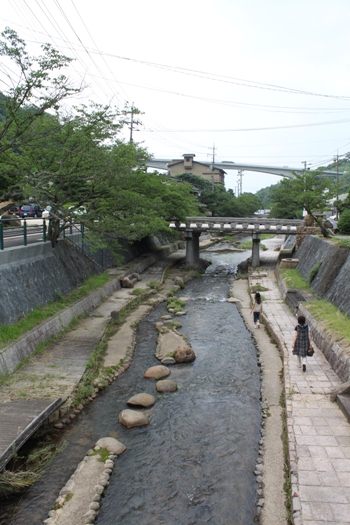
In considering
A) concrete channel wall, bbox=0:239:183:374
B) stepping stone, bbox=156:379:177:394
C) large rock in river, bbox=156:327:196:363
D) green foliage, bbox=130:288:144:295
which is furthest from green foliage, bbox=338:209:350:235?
stepping stone, bbox=156:379:177:394

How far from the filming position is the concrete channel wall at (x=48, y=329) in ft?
41.7

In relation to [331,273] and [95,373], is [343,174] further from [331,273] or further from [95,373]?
[95,373]

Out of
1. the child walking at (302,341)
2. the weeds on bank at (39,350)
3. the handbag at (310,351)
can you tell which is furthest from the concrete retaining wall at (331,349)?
the weeds on bank at (39,350)

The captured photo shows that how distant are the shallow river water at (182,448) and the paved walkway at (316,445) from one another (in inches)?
45.6

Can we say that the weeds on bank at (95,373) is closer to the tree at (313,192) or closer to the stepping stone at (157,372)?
the stepping stone at (157,372)

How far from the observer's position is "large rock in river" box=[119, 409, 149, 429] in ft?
36.1

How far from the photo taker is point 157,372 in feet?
46.7

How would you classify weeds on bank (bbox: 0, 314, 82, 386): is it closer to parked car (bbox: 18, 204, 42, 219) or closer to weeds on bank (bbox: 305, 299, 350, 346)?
weeds on bank (bbox: 305, 299, 350, 346)

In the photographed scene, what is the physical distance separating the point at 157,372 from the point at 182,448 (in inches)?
169

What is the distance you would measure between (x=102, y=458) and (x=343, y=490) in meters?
5.32

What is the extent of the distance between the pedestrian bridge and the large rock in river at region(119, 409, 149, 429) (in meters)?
26.7

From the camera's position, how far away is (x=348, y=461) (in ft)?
26.9

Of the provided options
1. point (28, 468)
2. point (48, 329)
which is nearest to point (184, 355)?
point (48, 329)

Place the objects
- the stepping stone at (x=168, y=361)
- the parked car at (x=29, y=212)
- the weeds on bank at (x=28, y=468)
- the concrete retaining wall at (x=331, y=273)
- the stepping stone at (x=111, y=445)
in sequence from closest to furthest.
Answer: the weeds on bank at (x=28, y=468), the stepping stone at (x=111, y=445), the stepping stone at (x=168, y=361), the concrete retaining wall at (x=331, y=273), the parked car at (x=29, y=212)
